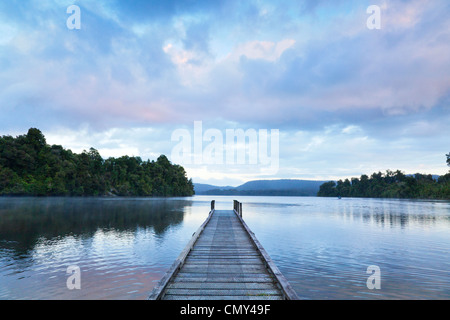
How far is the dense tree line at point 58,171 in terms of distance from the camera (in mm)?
95812

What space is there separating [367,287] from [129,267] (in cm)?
1019

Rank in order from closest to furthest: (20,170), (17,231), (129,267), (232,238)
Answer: (129,267), (232,238), (17,231), (20,170)

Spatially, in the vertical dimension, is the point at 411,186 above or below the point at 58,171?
below

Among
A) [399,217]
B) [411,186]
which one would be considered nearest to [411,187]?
[411,186]

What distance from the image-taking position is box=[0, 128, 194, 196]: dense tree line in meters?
95.8

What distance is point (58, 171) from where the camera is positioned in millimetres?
102625

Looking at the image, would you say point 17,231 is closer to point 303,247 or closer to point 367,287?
point 303,247

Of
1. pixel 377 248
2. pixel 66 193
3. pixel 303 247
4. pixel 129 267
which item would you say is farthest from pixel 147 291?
pixel 66 193

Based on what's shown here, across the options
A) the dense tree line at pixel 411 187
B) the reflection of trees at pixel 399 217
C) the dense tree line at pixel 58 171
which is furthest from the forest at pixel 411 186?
the dense tree line at pixel 58 171

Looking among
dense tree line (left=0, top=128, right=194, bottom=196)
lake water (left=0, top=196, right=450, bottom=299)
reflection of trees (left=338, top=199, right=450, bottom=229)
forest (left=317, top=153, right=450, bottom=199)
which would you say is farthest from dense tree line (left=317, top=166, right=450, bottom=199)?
dense tree line (left=0, top=128, right=194, bottom=196)

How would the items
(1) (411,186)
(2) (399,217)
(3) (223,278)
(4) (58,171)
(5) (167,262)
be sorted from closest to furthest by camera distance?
(3) (223,278), (5) (167,262), (2) (399,217), (4) (58,171), (1) (411,186)

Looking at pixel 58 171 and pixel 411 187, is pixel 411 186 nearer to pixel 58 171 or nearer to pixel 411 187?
pixel 411 187

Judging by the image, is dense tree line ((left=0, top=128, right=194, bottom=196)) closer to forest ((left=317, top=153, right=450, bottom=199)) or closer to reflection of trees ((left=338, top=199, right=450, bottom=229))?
reflection of trees ((left=338, top=199, right=450, bottom=229))

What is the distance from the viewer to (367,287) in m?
10.3
